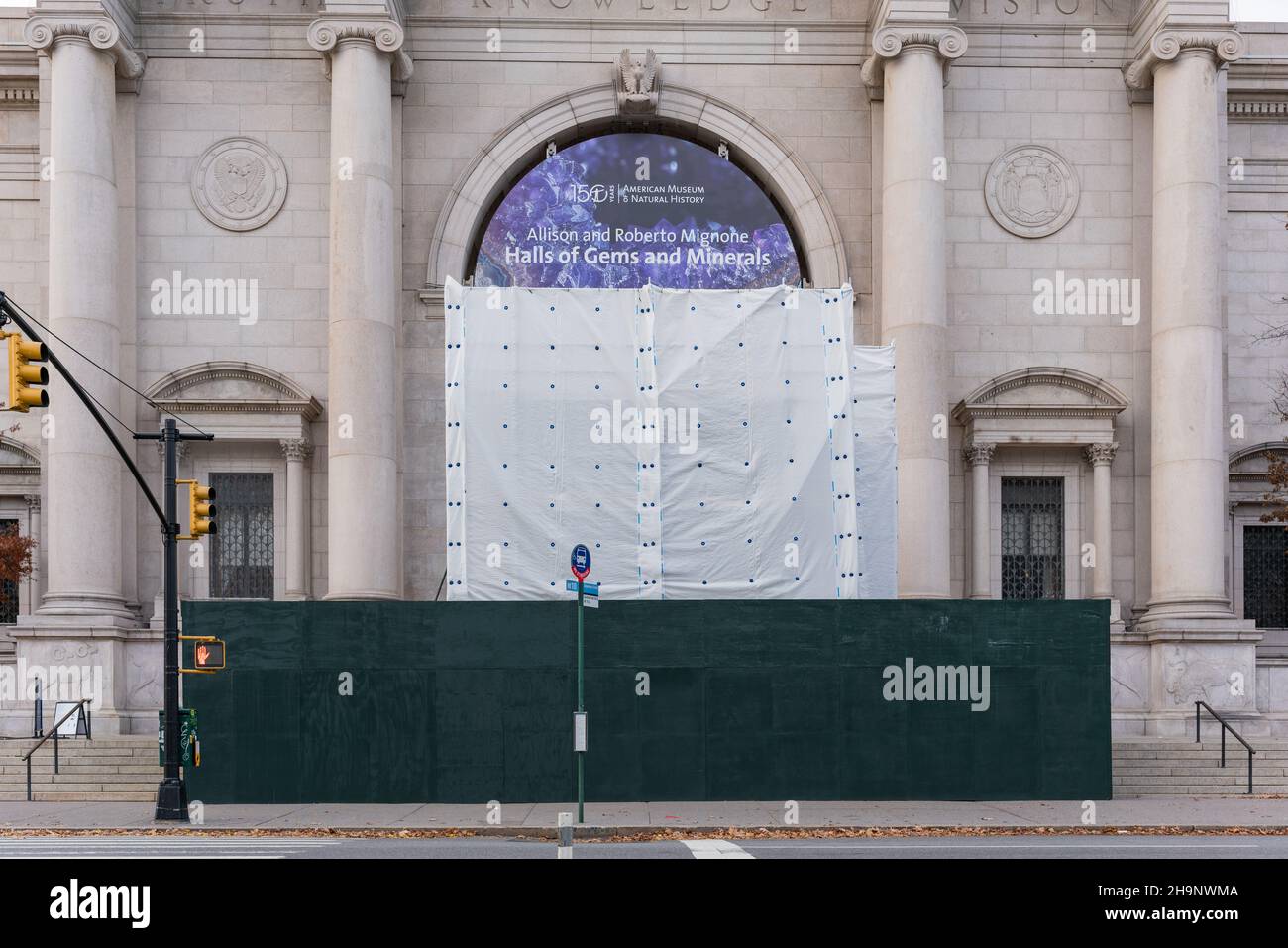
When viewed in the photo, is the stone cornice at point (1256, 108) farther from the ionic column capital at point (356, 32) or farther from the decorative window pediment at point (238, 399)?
the decorative window pediment at point (238, 399)

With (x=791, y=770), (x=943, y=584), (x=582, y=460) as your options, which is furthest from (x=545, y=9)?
(x=791, y=770)

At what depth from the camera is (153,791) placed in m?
22.2

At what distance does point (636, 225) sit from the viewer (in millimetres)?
29984

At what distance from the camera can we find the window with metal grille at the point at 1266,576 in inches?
1179

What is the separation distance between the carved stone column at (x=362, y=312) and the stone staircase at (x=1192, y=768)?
14023 mm

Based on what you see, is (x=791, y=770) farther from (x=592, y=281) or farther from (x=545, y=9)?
(x=545, y=9)

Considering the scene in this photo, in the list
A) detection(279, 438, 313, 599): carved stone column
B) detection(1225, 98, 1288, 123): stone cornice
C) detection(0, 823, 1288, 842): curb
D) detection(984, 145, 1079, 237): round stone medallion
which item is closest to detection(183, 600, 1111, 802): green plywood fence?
detection(0, 823, 1288, 842): curb

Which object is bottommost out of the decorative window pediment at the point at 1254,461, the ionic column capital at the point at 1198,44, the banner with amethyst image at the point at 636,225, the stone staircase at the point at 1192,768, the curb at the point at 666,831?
the stone staircase at the point at 1192,768

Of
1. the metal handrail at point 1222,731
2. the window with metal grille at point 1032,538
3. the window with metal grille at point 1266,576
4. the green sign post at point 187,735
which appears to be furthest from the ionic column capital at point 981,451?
the green sign post at point 187,735

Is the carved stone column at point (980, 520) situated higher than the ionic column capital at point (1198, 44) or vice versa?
the ionic column capital at point (1198, 44)

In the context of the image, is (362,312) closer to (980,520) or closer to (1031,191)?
(980,520)

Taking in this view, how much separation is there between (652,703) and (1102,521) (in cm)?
1258

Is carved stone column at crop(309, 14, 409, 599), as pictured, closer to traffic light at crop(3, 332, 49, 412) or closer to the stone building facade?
the stone building facade

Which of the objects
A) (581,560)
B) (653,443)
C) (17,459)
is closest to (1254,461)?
(653,443)
